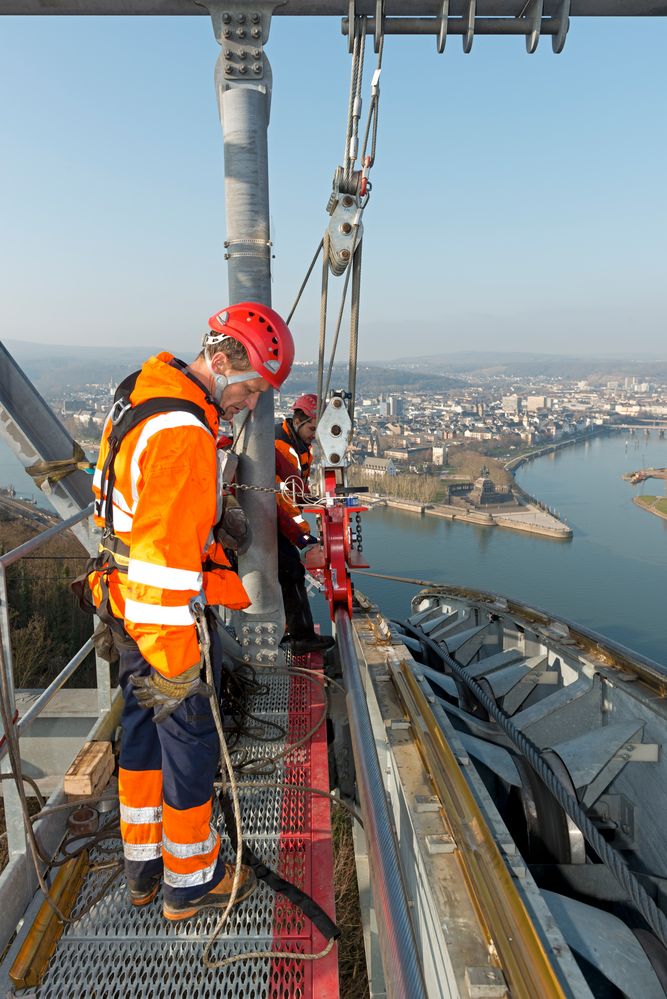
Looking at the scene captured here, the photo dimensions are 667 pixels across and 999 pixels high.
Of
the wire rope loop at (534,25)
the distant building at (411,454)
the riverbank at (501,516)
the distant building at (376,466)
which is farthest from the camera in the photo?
the distant building at (411,454)

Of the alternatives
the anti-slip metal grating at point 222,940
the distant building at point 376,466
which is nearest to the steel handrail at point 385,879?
the anti-slip metal grating at point 222,940

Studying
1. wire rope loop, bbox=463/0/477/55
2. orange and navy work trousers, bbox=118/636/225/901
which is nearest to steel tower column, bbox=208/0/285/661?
wire rope loop, bbox=463/0/477/55

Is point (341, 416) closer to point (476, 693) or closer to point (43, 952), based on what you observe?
point (476, 693)

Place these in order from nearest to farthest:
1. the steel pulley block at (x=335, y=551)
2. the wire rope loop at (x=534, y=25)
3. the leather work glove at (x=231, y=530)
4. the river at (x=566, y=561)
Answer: the leather work glove at (x=231, y=530)
the wire rope loop at (x=534, y=25)
the steel pulley block at (x=335, y=551)
the river at (x=566, y=561)

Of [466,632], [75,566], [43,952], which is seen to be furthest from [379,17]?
[75,566]

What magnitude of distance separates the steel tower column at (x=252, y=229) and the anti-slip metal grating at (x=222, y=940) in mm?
1186

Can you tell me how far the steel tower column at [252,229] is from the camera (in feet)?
8.94

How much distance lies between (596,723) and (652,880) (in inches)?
36.8

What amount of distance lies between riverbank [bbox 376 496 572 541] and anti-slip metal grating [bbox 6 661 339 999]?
152 ft

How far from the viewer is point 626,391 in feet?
501

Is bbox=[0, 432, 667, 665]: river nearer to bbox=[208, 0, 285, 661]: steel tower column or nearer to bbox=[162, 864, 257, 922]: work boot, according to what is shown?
bbox=[208, 0, 285, 661]: steel tower column

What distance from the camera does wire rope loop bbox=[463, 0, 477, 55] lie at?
104 inches

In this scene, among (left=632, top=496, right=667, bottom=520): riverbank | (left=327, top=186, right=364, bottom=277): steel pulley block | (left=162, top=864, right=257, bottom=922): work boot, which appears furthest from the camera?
(left=632, top=496, right=667, bottom=520): riverbank

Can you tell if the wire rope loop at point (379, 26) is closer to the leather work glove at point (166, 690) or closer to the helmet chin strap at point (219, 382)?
the helmet chin strap at point (219, 382)
